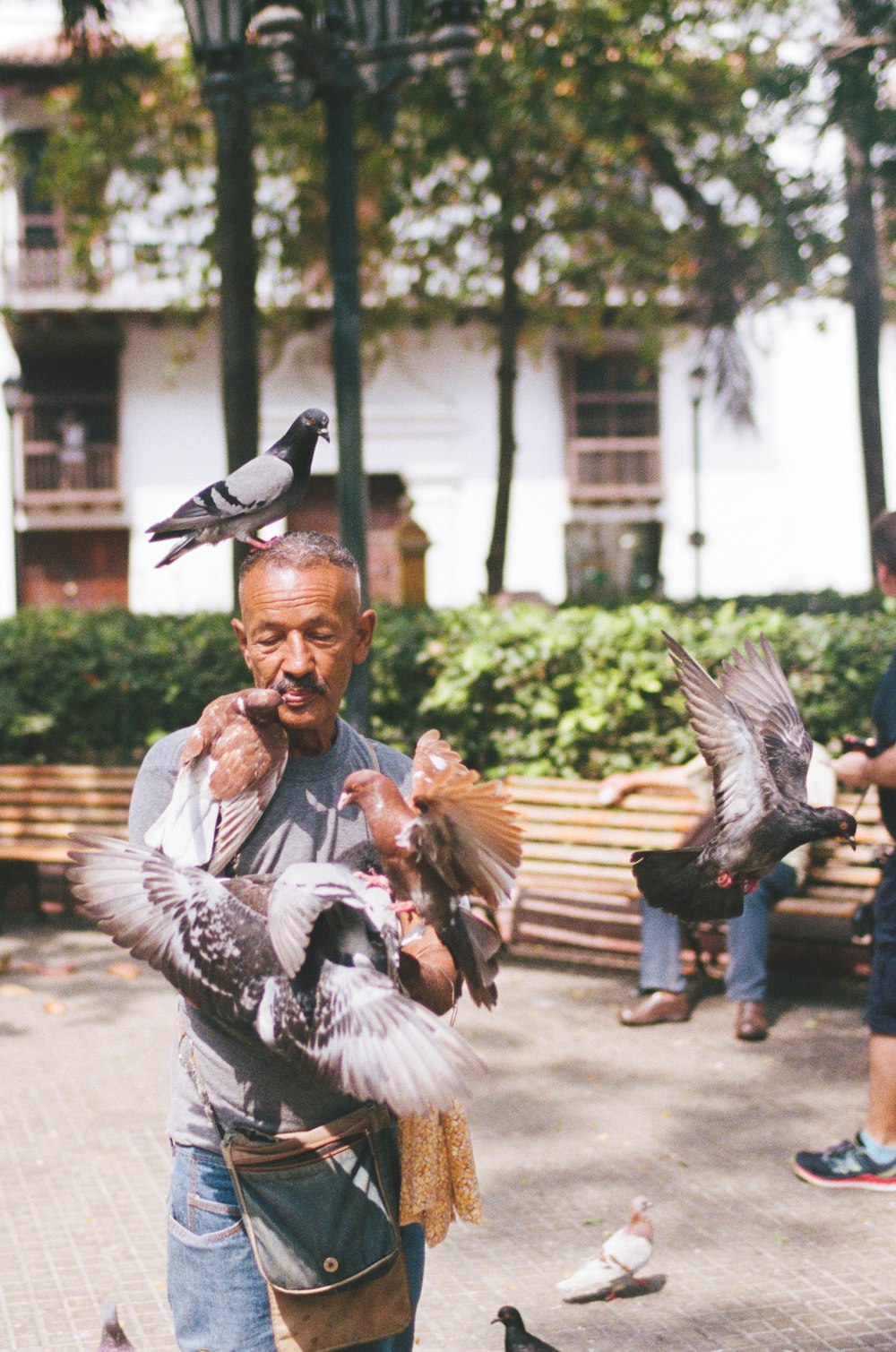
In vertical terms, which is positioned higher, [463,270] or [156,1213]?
[463,270]

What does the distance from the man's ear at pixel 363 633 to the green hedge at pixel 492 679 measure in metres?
5.48

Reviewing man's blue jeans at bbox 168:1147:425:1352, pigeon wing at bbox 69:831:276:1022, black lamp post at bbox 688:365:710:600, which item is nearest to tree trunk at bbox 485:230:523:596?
black lamp post at bbox 688:365:710:600

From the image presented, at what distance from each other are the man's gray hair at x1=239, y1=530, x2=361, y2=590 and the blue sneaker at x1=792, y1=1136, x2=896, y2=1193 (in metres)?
3.34

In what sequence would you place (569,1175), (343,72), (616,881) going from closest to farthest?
(569,1175)
(343,72)
(616,881)

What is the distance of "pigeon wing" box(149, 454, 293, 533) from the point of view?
2990 millimetres

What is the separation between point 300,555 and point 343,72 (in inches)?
220

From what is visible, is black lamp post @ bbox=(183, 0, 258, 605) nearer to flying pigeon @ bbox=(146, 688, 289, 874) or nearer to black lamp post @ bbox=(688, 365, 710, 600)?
flying pigeon @ bbox=(146, 688, 289, 874)

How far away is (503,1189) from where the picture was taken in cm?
484

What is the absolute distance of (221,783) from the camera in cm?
220

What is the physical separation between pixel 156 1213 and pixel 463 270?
1533 centimetres

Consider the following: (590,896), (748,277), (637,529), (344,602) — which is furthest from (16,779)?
(637,529)

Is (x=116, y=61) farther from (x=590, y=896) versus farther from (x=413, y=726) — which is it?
(x=590, y=896)

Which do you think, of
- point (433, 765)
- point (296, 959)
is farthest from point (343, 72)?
point (296, 959)

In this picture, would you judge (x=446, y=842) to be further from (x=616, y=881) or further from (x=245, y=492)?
(x=616, y=881)
